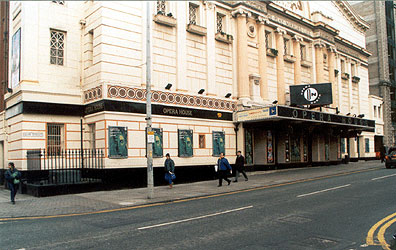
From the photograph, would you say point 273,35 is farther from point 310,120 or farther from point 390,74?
point 390,74

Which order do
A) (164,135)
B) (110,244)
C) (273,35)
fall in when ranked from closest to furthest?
(110,244)
(164,135)
(273,35)

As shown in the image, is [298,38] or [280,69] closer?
[280,69]

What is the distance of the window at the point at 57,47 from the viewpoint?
61.4ft

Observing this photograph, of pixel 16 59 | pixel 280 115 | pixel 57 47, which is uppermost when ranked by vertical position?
pixel 57 47

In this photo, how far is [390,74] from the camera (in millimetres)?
52562

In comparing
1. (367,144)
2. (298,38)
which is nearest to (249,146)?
(298,38)

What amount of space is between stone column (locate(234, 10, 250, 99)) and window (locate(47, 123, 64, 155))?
40.7 ft

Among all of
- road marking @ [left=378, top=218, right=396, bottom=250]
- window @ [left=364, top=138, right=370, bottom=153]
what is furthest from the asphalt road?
window @ [left=364, top=138, right=370, bottom=153]

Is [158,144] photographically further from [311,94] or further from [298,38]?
[298,38]

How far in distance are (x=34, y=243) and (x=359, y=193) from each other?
1112 cm

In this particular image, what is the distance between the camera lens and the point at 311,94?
2745 centimetres

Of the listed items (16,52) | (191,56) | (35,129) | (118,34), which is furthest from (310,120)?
(16,52)

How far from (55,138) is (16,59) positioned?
523cm

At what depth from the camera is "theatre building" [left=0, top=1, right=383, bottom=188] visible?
17.7m
